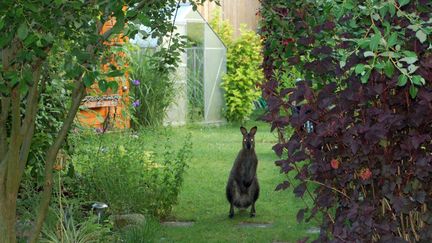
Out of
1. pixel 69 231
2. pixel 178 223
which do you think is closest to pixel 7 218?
pixel 69 231

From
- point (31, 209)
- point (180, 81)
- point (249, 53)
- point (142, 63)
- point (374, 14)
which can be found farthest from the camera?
point (249, 53)

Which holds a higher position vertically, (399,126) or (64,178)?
(399,126)

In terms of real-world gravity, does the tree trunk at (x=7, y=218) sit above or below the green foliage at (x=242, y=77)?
below

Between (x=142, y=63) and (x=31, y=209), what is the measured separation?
10.8 metres

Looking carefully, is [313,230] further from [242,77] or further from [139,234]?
[242,77]

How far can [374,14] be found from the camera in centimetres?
428

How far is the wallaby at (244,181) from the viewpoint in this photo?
1012 cm

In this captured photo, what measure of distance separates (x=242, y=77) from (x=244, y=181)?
10.6 m

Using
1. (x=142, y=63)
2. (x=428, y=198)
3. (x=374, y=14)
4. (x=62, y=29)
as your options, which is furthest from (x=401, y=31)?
(x=142, y=63)

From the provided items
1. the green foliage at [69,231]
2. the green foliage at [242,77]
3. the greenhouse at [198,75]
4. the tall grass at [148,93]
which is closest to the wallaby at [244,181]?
the green foliage at [69,231]

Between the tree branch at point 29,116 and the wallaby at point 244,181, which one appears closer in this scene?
the tree branch at point 29,116

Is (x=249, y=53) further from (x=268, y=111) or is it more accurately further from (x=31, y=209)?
(x=268, y=111)

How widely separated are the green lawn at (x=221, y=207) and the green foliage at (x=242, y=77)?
455 centimetres

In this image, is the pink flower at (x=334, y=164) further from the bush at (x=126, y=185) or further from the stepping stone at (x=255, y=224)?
the stepping stone at (x=255, y=224)
